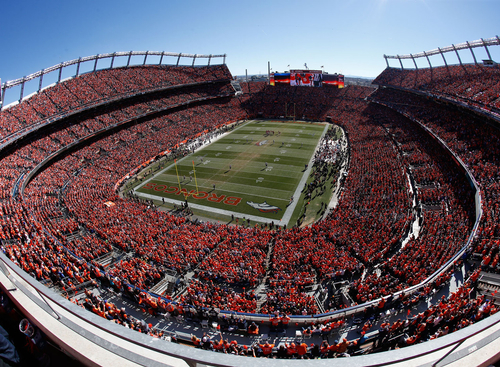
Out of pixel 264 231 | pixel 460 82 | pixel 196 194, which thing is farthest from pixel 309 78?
pixel 264 231

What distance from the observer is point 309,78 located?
223 feet

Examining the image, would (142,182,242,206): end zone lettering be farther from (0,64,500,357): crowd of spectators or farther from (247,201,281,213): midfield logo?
(0,64,500,357): crowd of spectators

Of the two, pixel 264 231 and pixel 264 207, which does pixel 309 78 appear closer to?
pixel 264 207

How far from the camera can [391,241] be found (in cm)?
1661

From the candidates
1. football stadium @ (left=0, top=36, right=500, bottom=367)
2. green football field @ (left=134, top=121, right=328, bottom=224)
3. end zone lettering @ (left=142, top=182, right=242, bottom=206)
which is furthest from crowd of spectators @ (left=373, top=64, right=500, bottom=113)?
A: end zone lettering @ (left=142, top=182, right=242, bottom=206)

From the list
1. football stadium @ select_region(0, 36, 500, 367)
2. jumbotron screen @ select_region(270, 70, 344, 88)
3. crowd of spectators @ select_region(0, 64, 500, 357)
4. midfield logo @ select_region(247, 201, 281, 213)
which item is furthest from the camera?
jumbotron screen @ select_region(270, 70, 344, 88)

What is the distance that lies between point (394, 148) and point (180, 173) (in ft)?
92.1

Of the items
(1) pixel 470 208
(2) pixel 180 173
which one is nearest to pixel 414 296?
(1) pixel 470 208

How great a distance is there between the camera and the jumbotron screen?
222ft

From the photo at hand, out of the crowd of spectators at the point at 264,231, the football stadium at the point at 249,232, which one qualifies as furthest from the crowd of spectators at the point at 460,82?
the crowd of spectators at the point at 264,231

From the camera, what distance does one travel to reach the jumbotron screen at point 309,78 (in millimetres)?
67625

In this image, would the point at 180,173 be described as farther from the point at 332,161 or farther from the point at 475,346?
the point at 475,346

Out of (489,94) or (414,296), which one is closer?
(414,296)

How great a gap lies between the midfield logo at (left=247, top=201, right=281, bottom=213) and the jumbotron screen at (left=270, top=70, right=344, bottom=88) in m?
51.7
